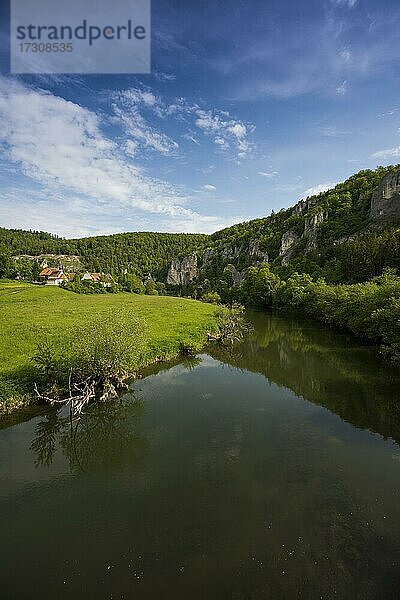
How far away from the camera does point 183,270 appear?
167 meters

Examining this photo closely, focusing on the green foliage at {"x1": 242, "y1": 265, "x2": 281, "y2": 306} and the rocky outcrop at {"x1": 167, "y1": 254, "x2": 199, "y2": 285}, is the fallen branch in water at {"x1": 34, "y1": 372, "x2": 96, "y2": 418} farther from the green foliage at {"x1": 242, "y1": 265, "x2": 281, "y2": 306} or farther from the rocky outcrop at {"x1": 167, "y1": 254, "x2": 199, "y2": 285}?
the rocky outcrop at {"x1": 167, "y1": 254, "x2": 199, "y2": 285}

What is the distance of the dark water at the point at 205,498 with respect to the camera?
933 centimetres

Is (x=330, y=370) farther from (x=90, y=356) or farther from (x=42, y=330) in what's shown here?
(x=42, y=330)

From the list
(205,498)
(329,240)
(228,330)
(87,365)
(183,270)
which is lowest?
(205,498)

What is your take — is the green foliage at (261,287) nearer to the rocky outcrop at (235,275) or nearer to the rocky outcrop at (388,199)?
the rocky outcrop at (388,199)

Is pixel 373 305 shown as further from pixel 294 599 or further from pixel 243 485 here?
pixel 294 599

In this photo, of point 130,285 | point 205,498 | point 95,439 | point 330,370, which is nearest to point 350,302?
point 330,370

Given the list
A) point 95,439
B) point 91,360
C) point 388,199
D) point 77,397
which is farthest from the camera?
point 388,199

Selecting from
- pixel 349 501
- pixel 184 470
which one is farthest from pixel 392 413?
pixel 184 470

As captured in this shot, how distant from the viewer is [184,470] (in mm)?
14180

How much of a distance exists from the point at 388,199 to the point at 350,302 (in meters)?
59.5

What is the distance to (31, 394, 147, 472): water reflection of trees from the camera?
1505 cm

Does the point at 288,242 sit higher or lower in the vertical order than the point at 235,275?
higher

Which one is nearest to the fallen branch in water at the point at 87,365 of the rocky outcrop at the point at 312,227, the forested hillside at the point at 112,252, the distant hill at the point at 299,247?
the distant hill at the point at 299,247
